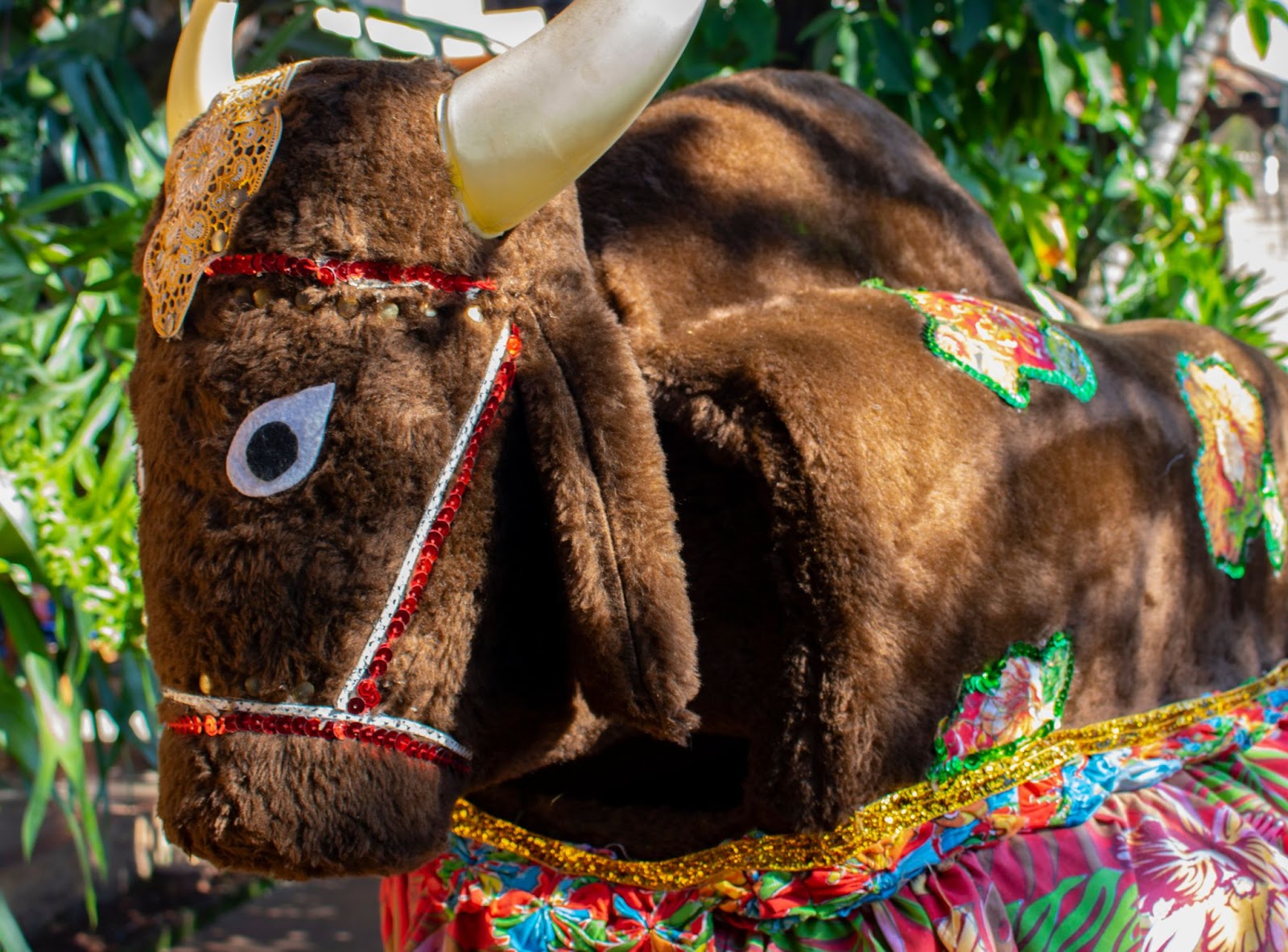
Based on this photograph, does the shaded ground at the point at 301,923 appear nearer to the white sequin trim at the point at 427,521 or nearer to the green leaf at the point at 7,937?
the green leaf at the point at 7,937

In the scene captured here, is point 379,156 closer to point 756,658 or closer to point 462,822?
point 756,658

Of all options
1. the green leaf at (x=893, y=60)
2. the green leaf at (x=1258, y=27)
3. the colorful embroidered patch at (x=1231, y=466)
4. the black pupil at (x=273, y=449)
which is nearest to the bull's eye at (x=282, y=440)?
the black pupil at (x=273, y=449)

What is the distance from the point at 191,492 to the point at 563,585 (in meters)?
0.31

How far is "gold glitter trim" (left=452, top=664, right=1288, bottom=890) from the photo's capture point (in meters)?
1.16

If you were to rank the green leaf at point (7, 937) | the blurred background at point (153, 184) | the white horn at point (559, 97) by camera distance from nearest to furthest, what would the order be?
the white horn at point (559, 97), the green leaf at point (7, 937), the blurred background at point (153, 184)

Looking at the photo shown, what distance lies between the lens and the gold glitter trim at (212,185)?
37.5 inches

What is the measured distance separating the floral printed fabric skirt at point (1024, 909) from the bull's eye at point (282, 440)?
22.7 inches

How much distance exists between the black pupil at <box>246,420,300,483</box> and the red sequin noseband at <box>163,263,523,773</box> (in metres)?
0.12

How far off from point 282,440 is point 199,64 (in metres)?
0.45

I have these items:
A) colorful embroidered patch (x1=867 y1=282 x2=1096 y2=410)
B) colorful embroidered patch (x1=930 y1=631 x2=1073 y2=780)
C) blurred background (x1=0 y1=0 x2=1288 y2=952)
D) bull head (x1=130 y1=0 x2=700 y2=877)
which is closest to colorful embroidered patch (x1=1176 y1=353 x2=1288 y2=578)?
colorful embroidered patch (x1=867 y1=282 x2=1096 y2=410)

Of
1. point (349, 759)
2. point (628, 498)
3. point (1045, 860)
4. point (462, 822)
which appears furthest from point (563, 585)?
point (1045, 860)

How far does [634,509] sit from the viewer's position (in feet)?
3.16

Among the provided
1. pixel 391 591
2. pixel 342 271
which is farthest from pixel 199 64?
pixel 391 591

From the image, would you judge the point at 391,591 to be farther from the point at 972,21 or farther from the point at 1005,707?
the point at 972,21
